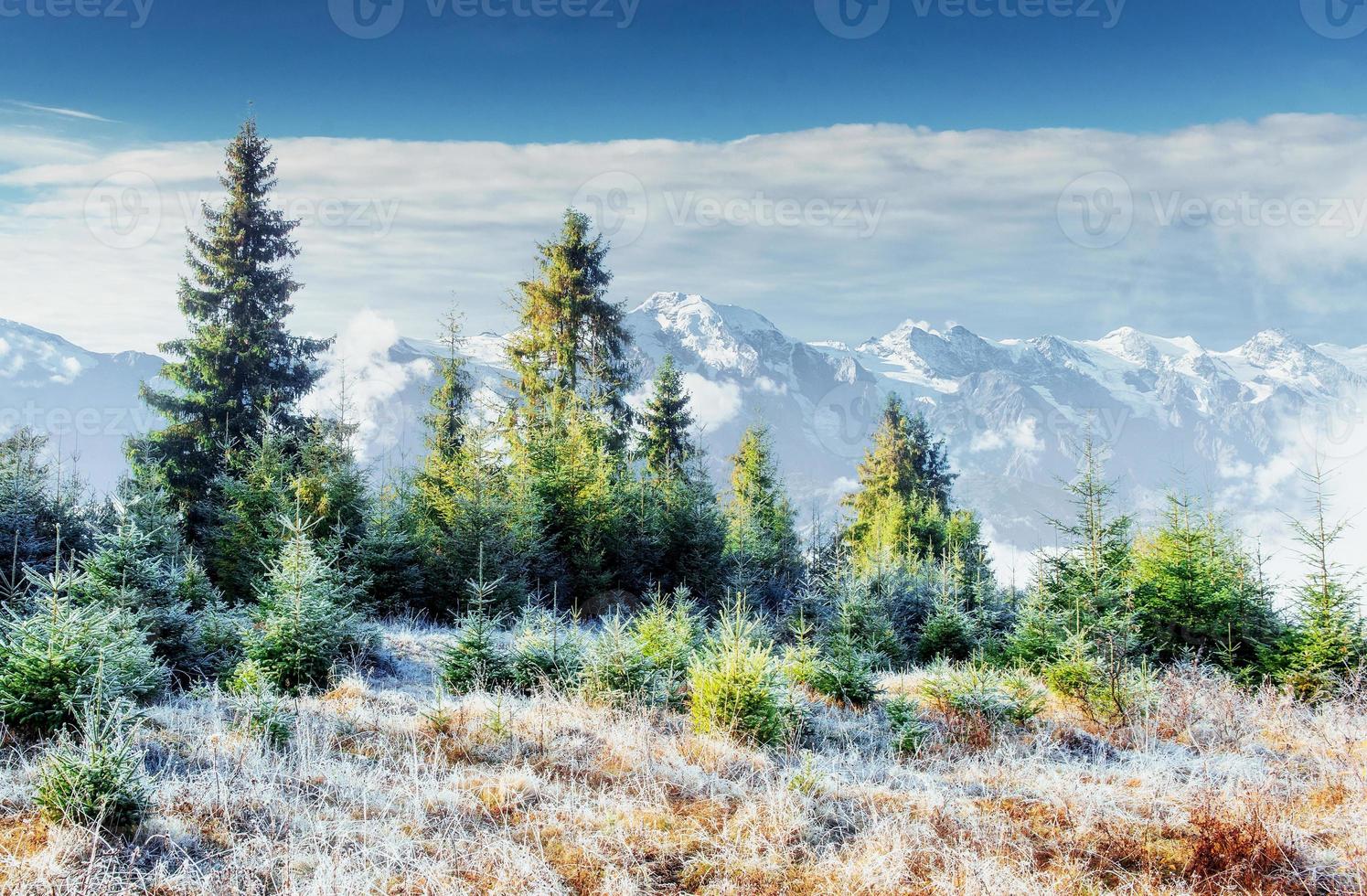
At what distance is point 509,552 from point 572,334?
43.6ft


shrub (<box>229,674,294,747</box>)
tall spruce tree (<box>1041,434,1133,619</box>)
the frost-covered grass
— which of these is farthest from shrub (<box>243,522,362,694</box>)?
tall spruce tree (<box>1041,434,1133,619</box>)

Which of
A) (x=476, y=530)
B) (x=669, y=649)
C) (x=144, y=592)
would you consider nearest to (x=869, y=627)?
(x=669, y=649)

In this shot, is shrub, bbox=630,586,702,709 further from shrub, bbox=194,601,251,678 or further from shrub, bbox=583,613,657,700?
shrub, bbox=194,601,251,678

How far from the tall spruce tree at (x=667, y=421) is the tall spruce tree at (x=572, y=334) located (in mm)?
2531

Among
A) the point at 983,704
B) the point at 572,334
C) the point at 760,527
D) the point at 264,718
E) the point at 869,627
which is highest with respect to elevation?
the point at 572,334

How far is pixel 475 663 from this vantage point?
32.3 ft

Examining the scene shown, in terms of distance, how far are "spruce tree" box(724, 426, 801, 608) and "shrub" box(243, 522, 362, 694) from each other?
43.1ft

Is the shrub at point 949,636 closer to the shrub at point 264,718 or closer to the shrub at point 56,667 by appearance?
the shrub at point 264,718

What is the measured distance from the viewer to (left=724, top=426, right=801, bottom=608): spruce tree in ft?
76.5

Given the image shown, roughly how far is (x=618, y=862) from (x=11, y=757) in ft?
16.6

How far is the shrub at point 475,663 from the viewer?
9.77 m

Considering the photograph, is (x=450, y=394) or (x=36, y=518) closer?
(x=36, y=518)

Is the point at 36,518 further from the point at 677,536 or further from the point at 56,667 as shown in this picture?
the point at 677,536

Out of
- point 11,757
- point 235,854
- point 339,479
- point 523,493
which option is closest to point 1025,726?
point 235,854
